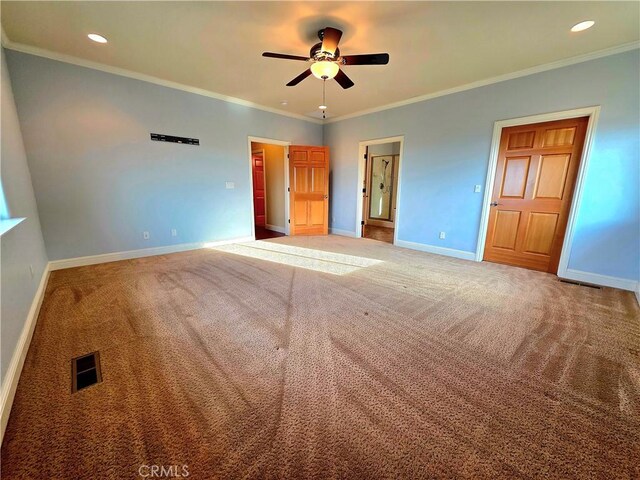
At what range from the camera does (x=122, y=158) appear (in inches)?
144

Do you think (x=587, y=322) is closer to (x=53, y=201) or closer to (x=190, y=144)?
(x=190, y=144)

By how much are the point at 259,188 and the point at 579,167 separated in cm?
625

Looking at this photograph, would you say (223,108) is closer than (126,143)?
No

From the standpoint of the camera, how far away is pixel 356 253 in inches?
176

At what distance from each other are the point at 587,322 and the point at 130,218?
5694 mm

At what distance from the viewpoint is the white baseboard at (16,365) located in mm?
1236

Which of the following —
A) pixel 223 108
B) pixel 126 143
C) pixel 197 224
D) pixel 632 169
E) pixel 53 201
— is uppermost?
pixel 223 108

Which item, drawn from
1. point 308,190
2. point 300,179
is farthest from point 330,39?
point 308,190

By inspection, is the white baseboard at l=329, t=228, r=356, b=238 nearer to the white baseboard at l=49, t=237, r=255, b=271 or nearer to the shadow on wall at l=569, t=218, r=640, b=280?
the white baseboard at l=49, t=237, r=255, b=271

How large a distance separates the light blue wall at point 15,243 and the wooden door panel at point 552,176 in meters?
5.47

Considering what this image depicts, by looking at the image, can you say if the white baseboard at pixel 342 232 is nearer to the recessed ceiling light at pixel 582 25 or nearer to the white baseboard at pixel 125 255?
the white baseboard at pixel 125 255

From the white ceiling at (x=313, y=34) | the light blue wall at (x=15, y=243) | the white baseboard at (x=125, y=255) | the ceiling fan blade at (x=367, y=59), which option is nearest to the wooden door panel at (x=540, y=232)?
the white ceiling at (x=313, y=34)

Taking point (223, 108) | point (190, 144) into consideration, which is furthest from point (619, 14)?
point (190, 144)

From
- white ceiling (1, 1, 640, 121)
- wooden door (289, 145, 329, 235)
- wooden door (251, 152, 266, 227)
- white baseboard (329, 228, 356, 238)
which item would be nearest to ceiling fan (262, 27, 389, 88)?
white ceiling (1, 1, 640, 121)
